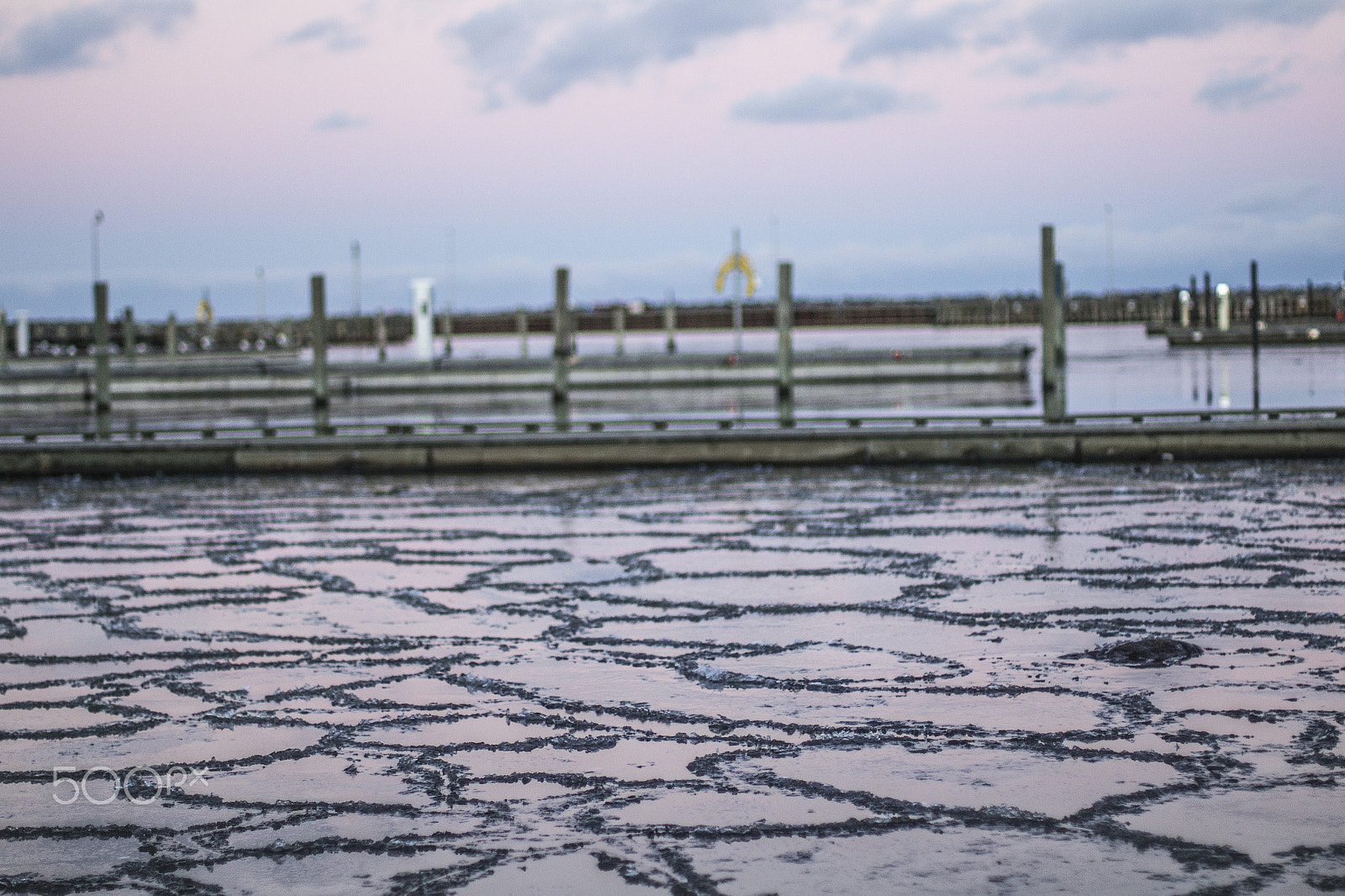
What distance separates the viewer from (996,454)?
14.6 meters

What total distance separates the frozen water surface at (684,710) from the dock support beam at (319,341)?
8.33 metres

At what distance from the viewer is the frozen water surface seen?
3.84 m

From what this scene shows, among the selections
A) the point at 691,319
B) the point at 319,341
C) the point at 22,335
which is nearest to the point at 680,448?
the point at 319,341

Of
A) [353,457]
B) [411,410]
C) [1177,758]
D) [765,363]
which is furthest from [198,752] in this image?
[765,363]

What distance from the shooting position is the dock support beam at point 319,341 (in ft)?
60.6

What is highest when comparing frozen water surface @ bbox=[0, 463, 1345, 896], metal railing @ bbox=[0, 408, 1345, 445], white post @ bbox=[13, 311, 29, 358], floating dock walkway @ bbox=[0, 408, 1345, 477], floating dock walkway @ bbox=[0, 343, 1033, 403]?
white post @ bbox=[13, 311, 29, 358]

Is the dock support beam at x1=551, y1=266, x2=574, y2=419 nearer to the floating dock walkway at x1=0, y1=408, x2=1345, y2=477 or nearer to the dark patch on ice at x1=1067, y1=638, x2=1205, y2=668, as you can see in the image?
the floating dock walkway at x1=0, y1=408, x2=1345, y2=477

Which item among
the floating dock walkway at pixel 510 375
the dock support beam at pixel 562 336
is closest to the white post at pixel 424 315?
the floating dock walkway at pixel 510 375

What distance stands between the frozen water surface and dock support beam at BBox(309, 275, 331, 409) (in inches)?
328

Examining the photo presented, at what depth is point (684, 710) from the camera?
5297 millimetres

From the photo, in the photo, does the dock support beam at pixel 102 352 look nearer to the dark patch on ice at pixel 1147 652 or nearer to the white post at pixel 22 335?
the dark patch on ice at pixel 1147 652

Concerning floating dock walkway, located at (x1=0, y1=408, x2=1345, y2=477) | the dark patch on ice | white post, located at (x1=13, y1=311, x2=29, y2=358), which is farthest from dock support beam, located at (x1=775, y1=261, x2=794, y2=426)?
white post, located at (x1=13, y1=311, x2=29, y2=358)

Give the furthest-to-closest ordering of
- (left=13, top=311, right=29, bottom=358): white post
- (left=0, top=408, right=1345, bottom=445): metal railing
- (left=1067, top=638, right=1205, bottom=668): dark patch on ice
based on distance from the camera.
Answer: (left=13, top=311, right=29, bottom=358): white post
(left=0, top=408, right=1345, bottom=445): metal railing
(left=1067, top=638, right=1205, bottom=668): dark patch on ice

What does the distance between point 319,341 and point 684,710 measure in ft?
46.6
